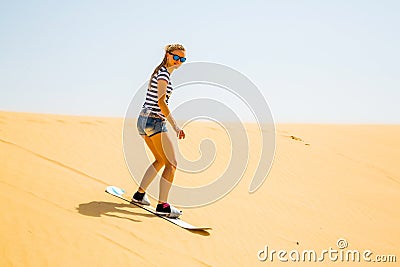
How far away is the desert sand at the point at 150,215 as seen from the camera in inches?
156

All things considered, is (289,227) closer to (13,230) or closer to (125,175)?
(125,175)

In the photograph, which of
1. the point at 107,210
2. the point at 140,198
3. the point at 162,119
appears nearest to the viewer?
the point at 107,210

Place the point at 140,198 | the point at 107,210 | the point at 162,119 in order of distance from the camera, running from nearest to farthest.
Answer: the point at 107,210
the point at 162,119
the point at 140,198

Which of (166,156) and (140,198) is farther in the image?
(140,198)

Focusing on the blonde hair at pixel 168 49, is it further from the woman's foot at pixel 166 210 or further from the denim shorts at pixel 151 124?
the woman's foot at pixel 166 210

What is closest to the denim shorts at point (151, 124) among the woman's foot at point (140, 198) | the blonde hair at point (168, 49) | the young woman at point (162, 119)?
the young woman at point (162, 119)

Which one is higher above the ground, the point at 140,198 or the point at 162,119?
the point at 162,119

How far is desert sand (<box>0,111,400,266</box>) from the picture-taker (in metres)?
3.97

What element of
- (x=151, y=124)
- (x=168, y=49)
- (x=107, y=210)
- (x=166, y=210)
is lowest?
(x=107, y=210)

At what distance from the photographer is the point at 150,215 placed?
5207mm

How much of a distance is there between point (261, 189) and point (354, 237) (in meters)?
2.19

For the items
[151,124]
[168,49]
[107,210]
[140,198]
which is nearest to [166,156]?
[151,124]

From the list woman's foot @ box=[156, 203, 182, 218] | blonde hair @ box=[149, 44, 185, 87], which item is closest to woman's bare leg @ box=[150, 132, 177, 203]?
woman's foot @ box=[156, 203, 182, 218]

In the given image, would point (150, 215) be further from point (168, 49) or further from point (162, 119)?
point (168, 49)
